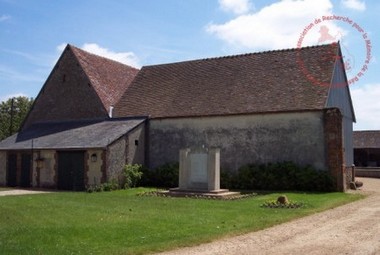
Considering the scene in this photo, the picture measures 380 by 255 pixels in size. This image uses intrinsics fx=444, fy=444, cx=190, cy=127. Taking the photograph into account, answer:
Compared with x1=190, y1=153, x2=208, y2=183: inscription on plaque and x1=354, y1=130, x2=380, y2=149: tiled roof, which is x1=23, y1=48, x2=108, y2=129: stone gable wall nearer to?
x1=190, y1=153, x2=208, y2=183: inscription on plaque

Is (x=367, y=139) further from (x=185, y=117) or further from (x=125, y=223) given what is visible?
(x=125, y=223)

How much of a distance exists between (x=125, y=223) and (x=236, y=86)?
694 inches

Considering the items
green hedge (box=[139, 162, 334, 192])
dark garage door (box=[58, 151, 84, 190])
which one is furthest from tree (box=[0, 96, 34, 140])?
green hedge (box=[139, 162, 334, 192])

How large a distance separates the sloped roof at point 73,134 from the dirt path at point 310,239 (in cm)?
1495

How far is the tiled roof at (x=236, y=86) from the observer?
25.2 meters

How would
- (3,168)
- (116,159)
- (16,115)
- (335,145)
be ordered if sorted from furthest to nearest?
(16,115) → (3,168) → (116,159) → (335,145)

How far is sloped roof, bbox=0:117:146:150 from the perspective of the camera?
1023 inches

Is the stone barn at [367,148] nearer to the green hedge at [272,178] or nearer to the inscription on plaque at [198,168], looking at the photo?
the green hedge at [272,178]

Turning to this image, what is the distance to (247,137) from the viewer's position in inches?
999

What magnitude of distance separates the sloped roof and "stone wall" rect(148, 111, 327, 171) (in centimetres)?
235

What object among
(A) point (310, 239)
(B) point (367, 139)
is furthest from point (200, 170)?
(B) point (367, 139)

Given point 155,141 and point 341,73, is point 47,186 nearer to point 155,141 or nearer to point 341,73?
point 155,141

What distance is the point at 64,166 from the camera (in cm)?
2653

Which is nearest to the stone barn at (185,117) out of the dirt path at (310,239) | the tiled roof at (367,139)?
the dirt path at (310,239)
